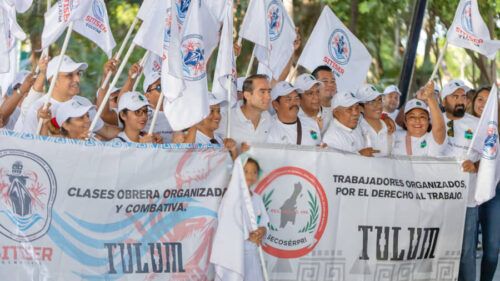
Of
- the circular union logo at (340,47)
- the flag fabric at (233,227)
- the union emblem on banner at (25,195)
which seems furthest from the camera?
the circular union logo at (340,47)

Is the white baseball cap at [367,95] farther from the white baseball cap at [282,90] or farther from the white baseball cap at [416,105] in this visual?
the white baseball cap at [282,90]

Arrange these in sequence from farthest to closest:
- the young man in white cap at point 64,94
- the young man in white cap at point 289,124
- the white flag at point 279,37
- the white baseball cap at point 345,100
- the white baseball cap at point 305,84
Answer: the white flag at point 279,37 → the white baseball cap at point 305,84 → the white baseball cap at point 345,100 → the young man in white cap at point 289,124 → the young man in white cap at point 64,94

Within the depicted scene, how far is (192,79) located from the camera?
975 cm

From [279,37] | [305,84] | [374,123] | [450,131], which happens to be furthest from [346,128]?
[279,37]

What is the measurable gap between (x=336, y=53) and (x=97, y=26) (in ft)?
9.94

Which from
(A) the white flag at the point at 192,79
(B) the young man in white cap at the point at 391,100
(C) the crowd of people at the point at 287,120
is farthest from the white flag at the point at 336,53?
(A) the white flag at the point at 192,79

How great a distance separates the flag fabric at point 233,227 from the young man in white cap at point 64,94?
1455 mm

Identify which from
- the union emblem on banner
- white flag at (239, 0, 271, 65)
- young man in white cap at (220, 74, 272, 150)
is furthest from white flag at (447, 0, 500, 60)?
the union emblem on banner

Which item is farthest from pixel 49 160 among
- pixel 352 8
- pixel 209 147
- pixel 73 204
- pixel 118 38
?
pixel 118 38

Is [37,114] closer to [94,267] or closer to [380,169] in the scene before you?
[94,267]

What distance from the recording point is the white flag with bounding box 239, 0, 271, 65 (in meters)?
10.8

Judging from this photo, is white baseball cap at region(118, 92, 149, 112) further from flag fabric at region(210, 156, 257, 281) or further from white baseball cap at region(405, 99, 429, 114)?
white baseball cap at region(405, 99, 429, 114)

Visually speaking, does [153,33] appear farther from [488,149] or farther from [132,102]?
[488,149]

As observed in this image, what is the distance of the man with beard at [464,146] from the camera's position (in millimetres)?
10798
